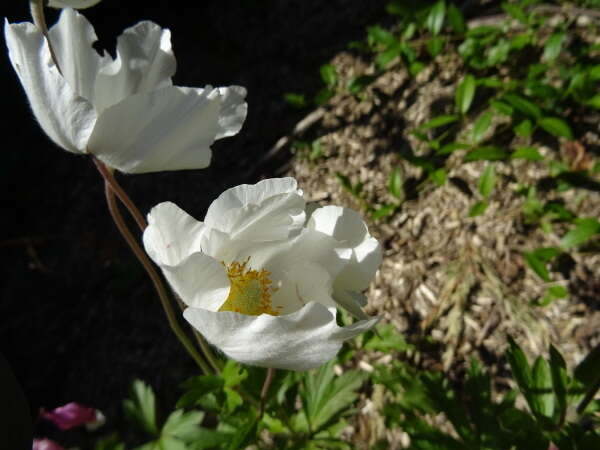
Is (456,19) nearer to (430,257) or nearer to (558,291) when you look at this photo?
(430,257)

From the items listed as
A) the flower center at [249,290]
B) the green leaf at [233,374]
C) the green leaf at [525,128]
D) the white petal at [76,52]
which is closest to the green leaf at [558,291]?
the green leaf at [525,128]

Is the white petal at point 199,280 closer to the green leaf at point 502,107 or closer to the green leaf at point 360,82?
the green leaf at point 502,107

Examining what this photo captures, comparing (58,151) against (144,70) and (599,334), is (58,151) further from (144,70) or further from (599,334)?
(599,334)

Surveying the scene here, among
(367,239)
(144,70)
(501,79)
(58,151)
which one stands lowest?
(58,151)

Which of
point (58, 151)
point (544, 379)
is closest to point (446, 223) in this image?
point (544, 379)

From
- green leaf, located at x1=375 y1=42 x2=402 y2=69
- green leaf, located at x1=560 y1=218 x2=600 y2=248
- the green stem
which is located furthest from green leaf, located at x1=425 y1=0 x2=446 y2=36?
the green stem
